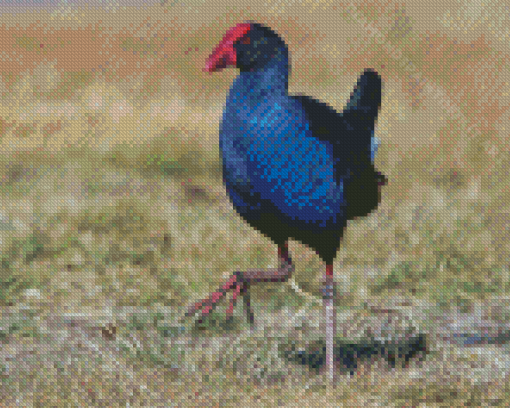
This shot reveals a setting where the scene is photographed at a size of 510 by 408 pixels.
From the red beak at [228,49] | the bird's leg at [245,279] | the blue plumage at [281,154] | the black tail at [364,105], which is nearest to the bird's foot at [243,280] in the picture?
the bird's leg at [245,279]

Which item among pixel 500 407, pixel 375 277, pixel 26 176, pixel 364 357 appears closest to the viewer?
pixel 500 407

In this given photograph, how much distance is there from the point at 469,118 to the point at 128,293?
2.82 m

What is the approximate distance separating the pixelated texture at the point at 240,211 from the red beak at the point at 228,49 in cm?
16

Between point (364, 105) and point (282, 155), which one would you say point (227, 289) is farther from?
point (364, 105)

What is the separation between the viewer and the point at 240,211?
9.79ft

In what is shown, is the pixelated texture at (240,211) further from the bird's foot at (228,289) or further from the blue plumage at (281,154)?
the bird's foot at (228,289)

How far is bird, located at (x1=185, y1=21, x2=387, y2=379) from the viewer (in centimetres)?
282

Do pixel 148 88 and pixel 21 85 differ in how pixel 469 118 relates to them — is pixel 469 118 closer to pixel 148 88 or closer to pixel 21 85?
pixel 148 88

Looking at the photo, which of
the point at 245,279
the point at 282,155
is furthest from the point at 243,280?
the point at 282,155

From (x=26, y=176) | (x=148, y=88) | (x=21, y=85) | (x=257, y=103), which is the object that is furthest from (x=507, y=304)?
(x=21, y=85)

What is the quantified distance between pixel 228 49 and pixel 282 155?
408 mm

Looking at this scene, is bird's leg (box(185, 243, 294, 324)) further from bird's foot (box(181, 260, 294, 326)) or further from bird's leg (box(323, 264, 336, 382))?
bird's leg (box(323, 264, 336, 382))

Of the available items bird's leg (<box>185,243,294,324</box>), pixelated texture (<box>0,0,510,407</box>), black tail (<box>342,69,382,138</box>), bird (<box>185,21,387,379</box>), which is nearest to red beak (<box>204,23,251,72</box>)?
bird (<box>185,21,387,379</box>)

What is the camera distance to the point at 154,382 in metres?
2.91
